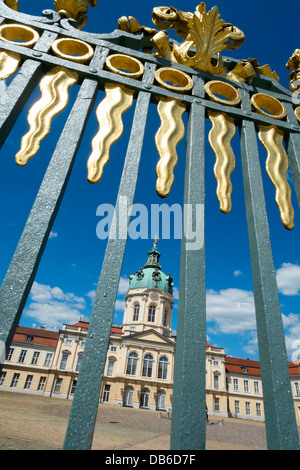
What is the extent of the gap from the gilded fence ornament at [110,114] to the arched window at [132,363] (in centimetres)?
3517

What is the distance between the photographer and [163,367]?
33.8m

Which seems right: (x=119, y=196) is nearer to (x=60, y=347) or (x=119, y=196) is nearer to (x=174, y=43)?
(x=174, y=43)

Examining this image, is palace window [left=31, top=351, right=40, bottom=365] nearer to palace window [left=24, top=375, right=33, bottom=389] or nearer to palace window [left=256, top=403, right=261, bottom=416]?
palace window [left=24, top=375, right=33, bottom=389]

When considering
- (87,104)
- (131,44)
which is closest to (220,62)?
(131,44)

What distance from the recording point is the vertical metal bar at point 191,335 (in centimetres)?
106

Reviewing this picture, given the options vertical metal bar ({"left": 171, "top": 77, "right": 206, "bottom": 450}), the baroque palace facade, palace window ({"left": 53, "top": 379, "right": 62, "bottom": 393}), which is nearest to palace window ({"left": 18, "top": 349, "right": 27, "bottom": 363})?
the baroque palace facade

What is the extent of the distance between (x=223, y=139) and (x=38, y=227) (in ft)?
4.63

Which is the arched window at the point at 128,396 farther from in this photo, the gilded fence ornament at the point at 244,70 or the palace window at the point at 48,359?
the gilded fence ornament at the point at 244,70

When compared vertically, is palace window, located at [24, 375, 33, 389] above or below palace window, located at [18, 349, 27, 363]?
below

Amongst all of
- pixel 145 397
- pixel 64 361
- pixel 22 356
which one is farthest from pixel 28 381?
pixel 145 397

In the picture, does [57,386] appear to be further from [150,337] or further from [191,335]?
[191,335]

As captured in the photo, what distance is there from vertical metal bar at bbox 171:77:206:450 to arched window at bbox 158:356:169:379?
1413 inches

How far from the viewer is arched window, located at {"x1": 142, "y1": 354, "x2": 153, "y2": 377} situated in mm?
32969
